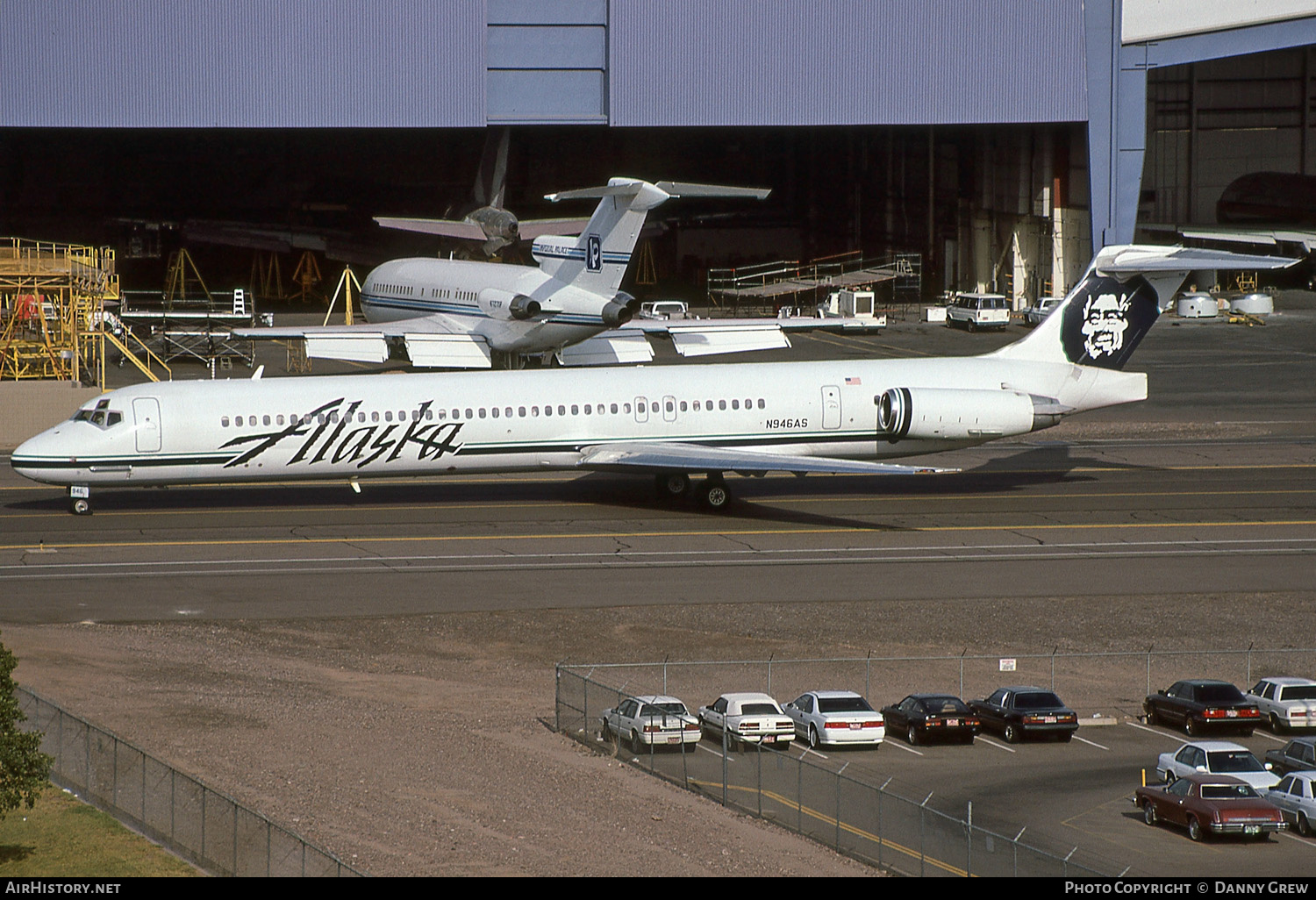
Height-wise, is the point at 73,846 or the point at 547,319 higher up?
the point at 547,319

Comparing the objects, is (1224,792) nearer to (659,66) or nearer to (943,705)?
(943,705)

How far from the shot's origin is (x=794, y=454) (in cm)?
4172

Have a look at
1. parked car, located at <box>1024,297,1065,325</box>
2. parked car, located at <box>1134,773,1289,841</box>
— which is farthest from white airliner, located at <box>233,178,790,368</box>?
parked car, located at <box>1134,773,1289,841</box>

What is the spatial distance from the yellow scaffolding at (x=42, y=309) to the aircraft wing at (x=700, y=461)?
70.8ft

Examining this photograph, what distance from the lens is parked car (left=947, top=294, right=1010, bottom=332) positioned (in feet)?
274

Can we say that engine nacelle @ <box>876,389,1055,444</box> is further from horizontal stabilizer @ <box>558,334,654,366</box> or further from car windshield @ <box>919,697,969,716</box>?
horizontal stabilizer @ <box>558,334,654,366</box>

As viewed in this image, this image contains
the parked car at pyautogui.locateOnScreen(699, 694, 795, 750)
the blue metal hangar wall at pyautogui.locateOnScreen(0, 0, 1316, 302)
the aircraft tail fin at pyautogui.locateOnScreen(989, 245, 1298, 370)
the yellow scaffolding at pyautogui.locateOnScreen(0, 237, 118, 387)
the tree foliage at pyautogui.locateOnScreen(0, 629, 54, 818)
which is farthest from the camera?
the blue metal hangar wall at pyautogui.locateOnScreen(0, 0, 1316, 302)

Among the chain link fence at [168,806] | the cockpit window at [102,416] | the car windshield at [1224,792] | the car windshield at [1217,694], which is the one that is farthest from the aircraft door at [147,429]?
the car windshield at [1224,792]

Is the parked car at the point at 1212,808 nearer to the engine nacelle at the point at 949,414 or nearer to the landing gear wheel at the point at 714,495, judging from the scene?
the engine nacelle at the point at 949,414

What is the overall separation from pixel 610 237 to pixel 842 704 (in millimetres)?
34859

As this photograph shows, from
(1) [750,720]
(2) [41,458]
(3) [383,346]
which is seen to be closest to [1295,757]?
(1) [750,720]

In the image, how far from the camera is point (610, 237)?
57750 millimetres

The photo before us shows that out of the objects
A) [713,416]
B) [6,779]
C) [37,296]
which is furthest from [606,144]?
[6,779]

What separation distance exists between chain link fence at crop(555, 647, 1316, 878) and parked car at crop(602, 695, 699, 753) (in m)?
0.15
